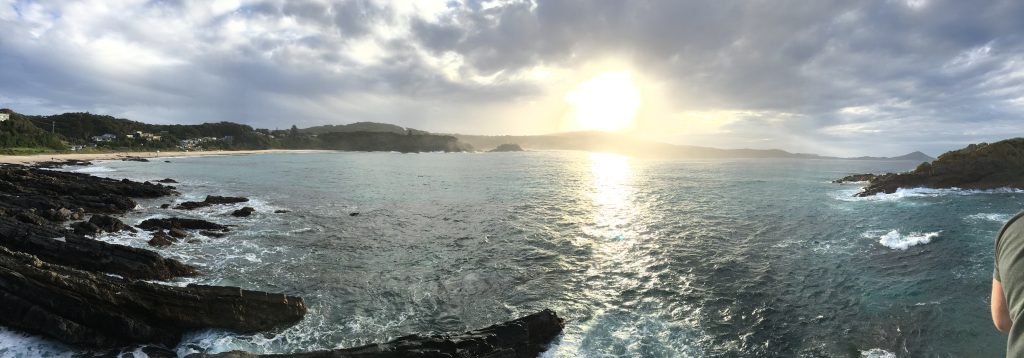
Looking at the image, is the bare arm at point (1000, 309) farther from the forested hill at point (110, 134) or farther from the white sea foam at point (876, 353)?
the forested hill at point (110, 134)

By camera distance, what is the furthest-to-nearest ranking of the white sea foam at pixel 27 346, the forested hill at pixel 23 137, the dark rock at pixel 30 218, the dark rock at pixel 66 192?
the forested hill at pixel 23 137, the dark rock at pixel 66 192, the dark rock at pixel 30 218, the white sea foam at pixel 27 346

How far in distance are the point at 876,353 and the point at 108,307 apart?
20962 millimetres

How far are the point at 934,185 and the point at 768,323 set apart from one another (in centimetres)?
4573

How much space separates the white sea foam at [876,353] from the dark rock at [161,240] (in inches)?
1109

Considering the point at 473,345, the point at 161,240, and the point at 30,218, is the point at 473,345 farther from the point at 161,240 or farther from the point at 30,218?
the point at 30,218

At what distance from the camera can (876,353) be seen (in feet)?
41.5

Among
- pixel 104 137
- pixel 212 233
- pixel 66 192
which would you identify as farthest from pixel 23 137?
pixel 212 233

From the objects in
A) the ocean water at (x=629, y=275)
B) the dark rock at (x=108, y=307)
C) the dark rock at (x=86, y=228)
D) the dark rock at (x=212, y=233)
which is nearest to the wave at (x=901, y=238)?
the ocean water at (x=629, y=275)

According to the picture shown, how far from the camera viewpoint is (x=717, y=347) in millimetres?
13156

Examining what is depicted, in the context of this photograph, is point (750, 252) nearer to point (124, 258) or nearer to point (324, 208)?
point (124, 258)

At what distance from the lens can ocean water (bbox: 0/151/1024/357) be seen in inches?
525

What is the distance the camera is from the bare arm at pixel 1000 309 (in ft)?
8.90

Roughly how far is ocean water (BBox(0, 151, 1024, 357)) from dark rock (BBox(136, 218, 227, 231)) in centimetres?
129

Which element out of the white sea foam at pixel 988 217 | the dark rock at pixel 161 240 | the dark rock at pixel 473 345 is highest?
the white sea foam at pixel 988 217
